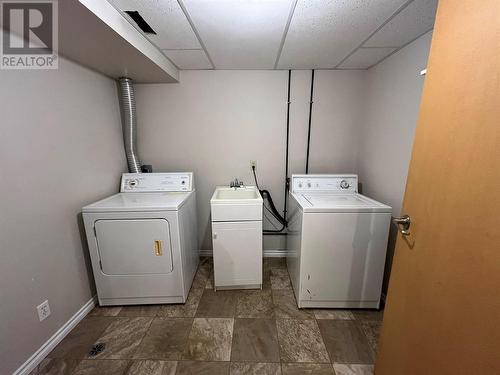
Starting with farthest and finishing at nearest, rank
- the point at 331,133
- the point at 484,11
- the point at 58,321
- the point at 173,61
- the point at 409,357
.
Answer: the point at 331,133 < the point at 173,61 < the point at 58,321 < the point at 409,357 < the point at 484,11

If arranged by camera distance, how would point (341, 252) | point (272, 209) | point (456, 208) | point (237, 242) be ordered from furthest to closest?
1. point (272, 209)
2. point (237, 242)
3. point (341, 252)
4. point (456, 208)

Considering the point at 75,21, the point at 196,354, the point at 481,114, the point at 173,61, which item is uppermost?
the point at 173,61

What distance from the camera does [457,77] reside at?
72cm

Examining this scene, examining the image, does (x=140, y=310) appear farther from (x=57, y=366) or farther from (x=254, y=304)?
(x=254, y=304)

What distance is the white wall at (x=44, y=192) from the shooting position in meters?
1.20

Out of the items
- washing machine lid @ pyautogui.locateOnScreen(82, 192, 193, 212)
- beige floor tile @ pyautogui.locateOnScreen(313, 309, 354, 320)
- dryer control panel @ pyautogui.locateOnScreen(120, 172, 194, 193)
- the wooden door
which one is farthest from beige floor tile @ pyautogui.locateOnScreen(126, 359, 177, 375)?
dryer control panel @ pyautogui.locateOnScreen(120, 172, 194, 193)

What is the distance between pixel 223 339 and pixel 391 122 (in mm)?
2240

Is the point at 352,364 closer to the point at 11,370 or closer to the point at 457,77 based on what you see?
the point at 457,77

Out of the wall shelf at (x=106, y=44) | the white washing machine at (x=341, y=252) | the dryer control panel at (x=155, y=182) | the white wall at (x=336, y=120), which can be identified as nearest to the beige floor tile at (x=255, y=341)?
the white washing machine at (x=341, y=252)

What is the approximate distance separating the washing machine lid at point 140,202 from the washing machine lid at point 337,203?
108 centimetres

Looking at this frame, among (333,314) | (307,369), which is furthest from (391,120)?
(307,369)

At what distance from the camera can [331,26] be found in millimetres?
1411

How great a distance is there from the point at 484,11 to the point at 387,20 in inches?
36.0

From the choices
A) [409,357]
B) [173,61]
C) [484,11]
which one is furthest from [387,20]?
[409,357]
